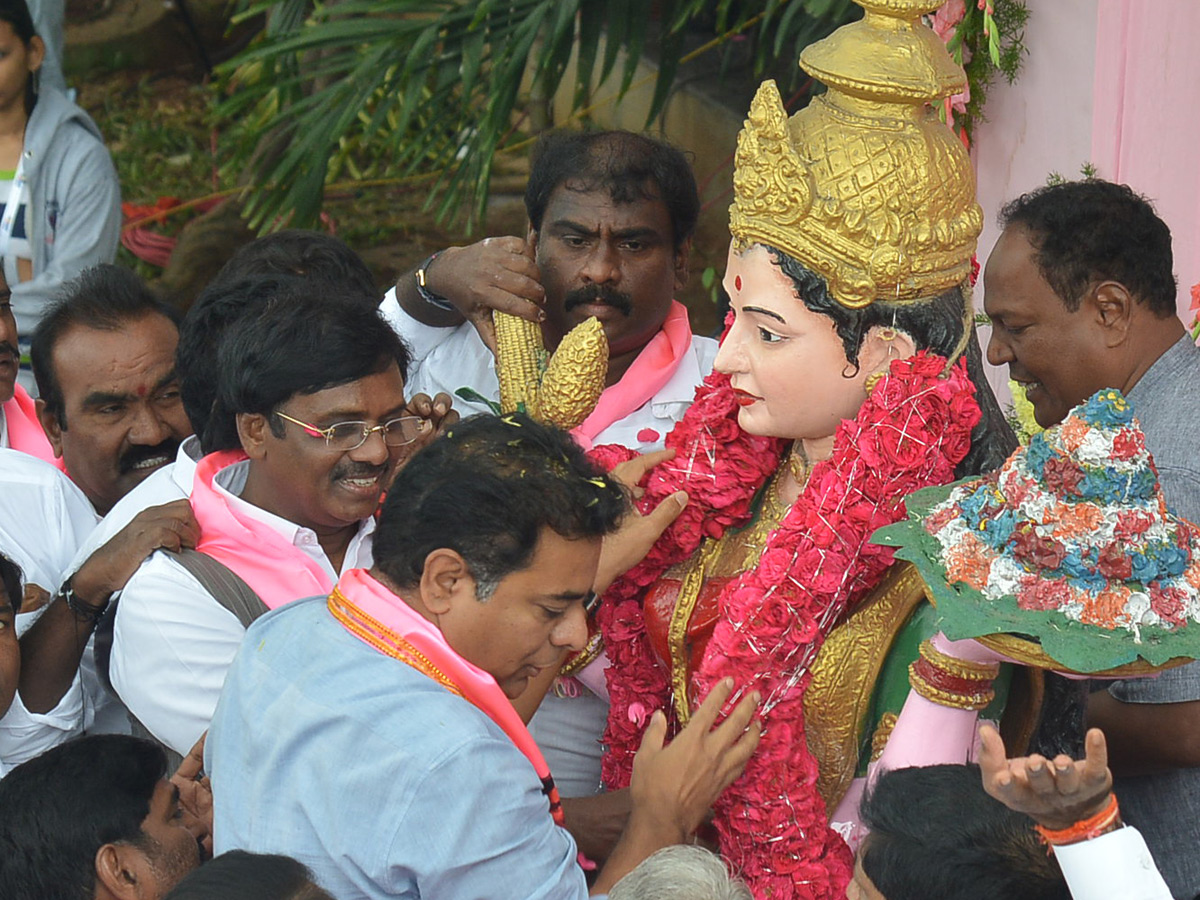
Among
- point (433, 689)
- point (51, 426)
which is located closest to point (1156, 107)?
point (433, 689)

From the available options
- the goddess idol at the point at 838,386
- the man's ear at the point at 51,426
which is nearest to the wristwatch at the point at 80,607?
the man's ear at the point at 51,426

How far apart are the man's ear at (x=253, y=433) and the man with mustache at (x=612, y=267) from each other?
653 millimetres

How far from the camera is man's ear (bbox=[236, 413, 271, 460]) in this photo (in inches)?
125

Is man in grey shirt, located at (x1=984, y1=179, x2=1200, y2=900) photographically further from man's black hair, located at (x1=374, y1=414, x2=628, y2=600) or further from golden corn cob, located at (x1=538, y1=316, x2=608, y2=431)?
man's black hair, located at (x1=374, y1=414, x2=628, y2=600)

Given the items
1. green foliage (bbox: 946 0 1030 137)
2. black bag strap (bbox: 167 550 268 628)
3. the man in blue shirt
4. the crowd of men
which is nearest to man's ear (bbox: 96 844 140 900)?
the crowd of men

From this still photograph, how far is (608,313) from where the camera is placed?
377cm

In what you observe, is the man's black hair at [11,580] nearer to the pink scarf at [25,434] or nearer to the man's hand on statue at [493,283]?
the pink scarf at [25,434]

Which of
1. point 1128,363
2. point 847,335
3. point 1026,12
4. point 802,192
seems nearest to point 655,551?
point 847,335

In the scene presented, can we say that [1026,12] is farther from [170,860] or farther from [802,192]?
[170,860]

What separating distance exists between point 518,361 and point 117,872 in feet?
4.86

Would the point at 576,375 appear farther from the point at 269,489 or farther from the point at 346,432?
the point at 269,489

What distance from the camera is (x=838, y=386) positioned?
274cm

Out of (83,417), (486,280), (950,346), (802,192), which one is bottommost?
(83,417)

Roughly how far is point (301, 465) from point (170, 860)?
929 millimetres
